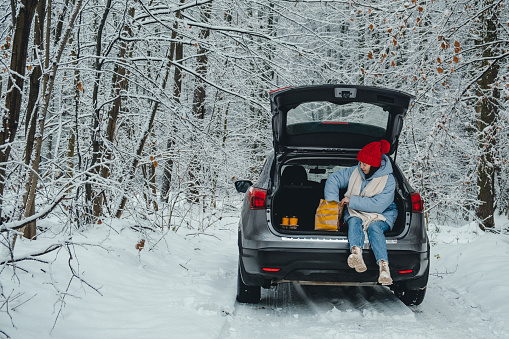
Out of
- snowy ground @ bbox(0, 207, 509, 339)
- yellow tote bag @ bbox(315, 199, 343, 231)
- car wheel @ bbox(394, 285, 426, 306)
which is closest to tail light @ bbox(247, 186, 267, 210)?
yellow tote bag @ bbox(315, 199, 343, 231)

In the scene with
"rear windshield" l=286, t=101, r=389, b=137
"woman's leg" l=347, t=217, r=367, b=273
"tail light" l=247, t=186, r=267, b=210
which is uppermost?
→ "rear windshield" l=286, t=101, r=389, b=137

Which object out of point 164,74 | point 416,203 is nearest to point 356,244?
point 416,203

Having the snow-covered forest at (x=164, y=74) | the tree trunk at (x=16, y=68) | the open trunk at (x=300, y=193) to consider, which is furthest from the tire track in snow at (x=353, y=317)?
the tree trunk at (x=16, y=68)

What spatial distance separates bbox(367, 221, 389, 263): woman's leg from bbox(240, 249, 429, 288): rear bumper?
0.08m

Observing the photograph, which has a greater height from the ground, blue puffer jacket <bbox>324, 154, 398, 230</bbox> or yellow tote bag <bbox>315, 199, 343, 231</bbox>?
blue puffer jacket <bbox>324, 154, 398, 230</bbox>

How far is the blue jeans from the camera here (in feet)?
12.9

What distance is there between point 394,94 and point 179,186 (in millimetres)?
4555

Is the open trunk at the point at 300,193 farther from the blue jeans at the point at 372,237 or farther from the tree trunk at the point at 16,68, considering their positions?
the tree trunk at the point at 16,68

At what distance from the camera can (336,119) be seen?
4.91 m

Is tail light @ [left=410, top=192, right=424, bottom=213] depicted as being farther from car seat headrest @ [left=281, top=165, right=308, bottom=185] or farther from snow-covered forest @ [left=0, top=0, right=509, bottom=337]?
snow-covered forest @ [left=0, top=0, right=509, bottom=337]

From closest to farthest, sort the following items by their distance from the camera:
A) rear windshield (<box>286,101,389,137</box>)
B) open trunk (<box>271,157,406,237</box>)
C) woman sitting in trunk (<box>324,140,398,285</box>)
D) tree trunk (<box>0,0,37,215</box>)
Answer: tree trunk (<box>0,0,37,215</box>)
woman sitting in trunk (<box>324,140,398,285</box>)
rear windshield (<box>286,101,389,137</box>)
open trunk (<box>271,157,406,237</box>)

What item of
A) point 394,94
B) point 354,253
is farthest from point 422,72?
point 354,253

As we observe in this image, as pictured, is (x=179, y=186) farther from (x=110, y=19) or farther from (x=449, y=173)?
(x=449, y=173)

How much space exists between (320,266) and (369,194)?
0.94m
